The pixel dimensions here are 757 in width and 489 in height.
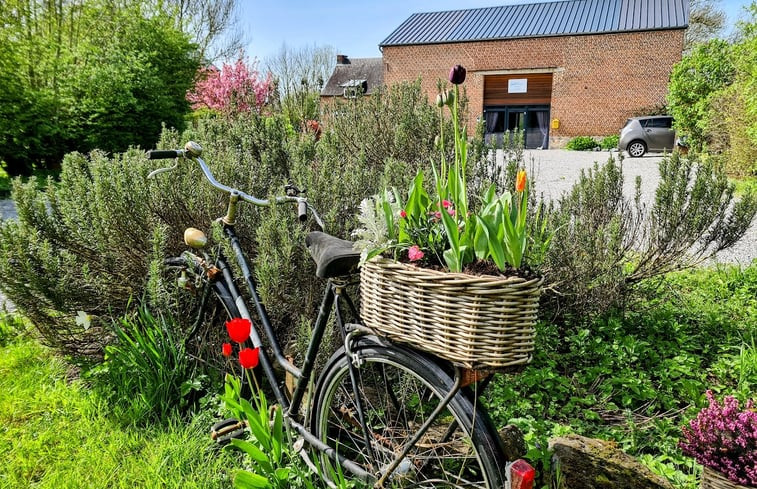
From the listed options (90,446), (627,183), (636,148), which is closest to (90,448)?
(90,446)

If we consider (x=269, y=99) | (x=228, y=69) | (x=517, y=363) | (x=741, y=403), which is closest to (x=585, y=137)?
(x=228, y=69)

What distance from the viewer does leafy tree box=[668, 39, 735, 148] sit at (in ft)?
54.4

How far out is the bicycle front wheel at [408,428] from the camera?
5.21ft

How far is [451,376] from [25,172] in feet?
47.8

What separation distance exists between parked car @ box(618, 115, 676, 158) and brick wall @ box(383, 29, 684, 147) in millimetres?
6809

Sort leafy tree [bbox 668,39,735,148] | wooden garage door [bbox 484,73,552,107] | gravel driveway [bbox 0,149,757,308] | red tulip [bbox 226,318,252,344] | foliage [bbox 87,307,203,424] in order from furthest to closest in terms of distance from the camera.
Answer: wooden garage door [bbox 484,73,552,107] < leafy tree [bbox 668,39,735,148] < gravel driveway [bbox 0,149,757,308] < foliage [bbox 87,307,203,424] < red tulip [bbox 226,318,252,344]

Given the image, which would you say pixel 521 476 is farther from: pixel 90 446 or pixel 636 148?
pixel 636 148

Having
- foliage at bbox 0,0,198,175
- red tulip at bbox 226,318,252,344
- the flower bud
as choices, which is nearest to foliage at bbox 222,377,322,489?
red tulip at bbox 226,318,252,344

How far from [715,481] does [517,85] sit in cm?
2853

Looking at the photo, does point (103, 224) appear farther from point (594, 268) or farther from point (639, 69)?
point (639, 69)

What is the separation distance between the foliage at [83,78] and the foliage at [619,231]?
12475 millimetres

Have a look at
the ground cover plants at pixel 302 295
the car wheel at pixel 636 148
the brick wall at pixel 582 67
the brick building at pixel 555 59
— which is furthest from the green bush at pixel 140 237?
the brick wall at pixel 582 67

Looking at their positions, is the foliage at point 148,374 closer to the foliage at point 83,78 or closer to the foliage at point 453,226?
the foliage at point 453,226

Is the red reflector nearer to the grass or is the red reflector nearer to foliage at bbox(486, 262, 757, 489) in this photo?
foliage at bbox(486, 262, 757, 489)
